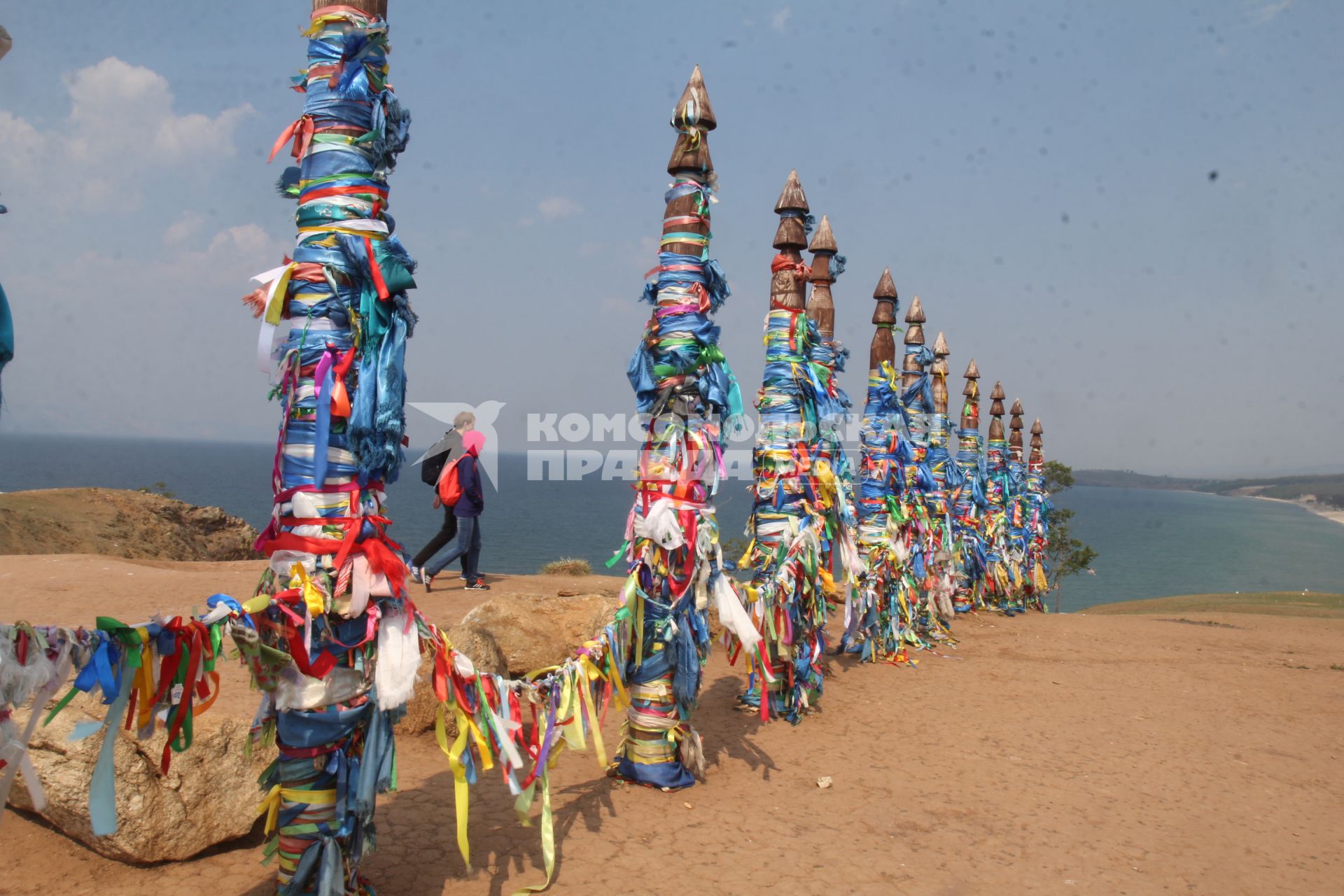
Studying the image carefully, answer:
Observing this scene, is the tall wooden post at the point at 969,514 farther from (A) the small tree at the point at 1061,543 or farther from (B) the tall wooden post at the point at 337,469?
(A) the small tree at the point at 1061,543

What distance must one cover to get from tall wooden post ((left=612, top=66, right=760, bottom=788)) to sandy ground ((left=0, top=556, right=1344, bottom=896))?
485 millimetres

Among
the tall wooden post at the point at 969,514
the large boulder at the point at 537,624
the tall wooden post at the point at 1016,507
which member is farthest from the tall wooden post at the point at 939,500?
the large boulder at the point at 537,624

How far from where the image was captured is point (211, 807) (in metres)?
4.23

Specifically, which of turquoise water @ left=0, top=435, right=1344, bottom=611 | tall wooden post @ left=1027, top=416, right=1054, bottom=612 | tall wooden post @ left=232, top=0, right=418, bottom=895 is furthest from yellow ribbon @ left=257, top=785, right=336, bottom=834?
turquoise water @ left=0, top=435, right=1344, bottom=611

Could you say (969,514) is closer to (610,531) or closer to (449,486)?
(449,486)

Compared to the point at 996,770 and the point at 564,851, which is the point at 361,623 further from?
the point at 996,770

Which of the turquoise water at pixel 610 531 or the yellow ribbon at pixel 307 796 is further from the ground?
the yellow ribbon at pixel 307 796

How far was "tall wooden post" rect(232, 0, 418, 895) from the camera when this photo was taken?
11.4 ft

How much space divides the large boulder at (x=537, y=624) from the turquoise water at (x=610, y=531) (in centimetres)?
1922

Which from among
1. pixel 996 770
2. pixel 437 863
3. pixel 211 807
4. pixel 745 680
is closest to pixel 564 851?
pixel 437 863

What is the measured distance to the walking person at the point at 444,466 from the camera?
9.75 meters

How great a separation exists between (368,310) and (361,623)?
1.33 metres

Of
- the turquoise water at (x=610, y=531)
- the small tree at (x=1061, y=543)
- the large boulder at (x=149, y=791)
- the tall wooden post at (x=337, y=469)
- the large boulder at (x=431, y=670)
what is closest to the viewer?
the tall wooden post at (x=337, y=469)

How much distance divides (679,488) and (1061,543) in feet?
95.0
